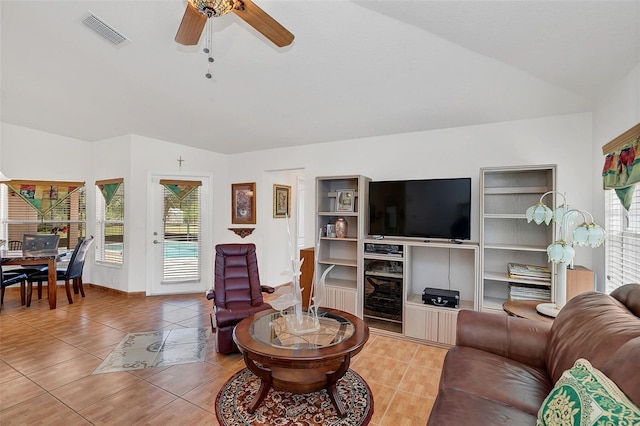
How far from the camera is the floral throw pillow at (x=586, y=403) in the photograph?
35.9 inches

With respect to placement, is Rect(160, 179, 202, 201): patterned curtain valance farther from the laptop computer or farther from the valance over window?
the valance over window

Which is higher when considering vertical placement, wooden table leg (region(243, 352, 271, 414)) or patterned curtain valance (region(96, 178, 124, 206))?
patterned curtain valance (region(96, 178, 124, 206))

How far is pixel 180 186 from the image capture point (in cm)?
495

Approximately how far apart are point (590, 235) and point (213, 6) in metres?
2.84

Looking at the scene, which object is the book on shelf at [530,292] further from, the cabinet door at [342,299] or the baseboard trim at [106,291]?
the baseboard trim at [106,291]

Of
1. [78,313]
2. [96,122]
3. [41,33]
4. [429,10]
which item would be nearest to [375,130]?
[429,10]

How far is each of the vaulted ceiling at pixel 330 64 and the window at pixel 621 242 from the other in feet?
3.23

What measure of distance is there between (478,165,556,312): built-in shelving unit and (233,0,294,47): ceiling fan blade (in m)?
2.26

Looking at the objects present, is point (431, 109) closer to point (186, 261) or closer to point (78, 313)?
point (186, 261)

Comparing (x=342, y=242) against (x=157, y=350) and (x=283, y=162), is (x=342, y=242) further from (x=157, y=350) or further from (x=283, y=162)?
(x=157, y=350)

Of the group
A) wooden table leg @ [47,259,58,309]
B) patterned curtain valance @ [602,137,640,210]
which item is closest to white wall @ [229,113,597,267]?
patterned curtain valance @ [602,137,640,210]

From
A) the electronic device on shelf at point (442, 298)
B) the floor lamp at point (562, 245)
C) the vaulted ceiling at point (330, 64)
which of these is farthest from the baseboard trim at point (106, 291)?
the floor lamp at point (562, 245)

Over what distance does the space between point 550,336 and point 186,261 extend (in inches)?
194

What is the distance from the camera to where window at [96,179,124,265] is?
486cm
